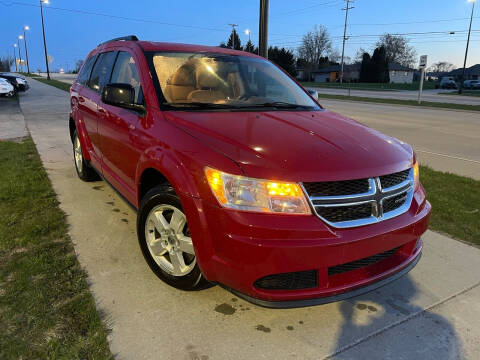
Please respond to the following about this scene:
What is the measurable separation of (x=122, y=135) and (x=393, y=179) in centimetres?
220

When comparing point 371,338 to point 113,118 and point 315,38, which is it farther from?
point 315,38

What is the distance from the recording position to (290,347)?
2.29 metres

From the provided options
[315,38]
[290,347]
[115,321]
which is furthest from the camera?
[315,38]

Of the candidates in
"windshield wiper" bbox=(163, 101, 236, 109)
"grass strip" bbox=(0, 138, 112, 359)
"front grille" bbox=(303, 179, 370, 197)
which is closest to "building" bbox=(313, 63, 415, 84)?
"windshield wiper" bbox=(163, 101, 236, 109)

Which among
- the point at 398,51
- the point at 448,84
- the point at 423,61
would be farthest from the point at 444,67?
the point at 423,61

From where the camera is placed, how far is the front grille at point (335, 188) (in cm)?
215

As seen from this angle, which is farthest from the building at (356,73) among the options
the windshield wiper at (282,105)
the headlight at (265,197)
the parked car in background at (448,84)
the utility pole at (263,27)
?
the headlight at (265,197)

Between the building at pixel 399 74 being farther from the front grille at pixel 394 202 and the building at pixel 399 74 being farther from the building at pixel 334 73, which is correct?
the front grille at pixel 394 202

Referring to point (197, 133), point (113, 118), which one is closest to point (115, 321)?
point (197, 133)

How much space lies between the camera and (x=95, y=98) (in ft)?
14.0

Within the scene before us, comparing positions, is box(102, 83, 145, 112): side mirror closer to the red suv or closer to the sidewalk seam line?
the red suv

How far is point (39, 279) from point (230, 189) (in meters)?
1.73

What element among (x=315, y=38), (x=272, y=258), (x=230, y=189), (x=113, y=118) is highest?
(x=315, y=38)

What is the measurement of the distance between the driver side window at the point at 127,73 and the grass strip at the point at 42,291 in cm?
147
